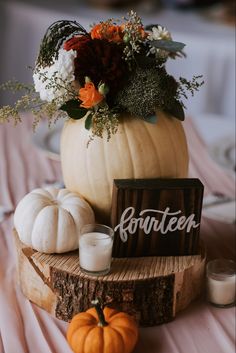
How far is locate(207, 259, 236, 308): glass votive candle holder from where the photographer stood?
113cm

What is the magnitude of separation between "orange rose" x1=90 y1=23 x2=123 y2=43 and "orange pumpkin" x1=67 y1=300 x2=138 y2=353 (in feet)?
1.54

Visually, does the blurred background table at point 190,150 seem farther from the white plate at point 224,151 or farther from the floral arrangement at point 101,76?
the floral arrangement at point 101,76

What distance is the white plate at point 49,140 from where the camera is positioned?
67.4 inches

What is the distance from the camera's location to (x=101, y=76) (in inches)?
42.4

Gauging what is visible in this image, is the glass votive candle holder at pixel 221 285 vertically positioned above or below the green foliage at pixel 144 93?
below

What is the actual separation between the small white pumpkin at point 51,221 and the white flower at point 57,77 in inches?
7.4

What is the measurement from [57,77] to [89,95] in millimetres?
65

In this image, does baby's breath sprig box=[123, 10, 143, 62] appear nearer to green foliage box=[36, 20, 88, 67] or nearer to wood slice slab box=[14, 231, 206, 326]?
green foliage box=[36, 20, 88, 67]

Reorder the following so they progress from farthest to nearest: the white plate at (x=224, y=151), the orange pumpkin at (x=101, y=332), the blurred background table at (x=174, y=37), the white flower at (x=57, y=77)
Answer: the blurred background table at (x=174, y=37)
the white plate at (x=224, y=151)
the white flower at (x=57, y=77)
the orange pumpkin at (x=101, y=332)

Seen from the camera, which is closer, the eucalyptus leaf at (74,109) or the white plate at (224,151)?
the eucalyptus leaf at (74,109)

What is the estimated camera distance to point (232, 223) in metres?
1.42

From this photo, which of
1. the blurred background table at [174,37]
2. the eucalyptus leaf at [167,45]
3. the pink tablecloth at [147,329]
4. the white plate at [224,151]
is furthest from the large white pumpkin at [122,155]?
the blurred background table at [174,37]

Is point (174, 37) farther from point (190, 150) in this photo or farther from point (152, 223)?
point (152, 223)

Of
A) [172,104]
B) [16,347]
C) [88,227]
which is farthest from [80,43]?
[16,347]
